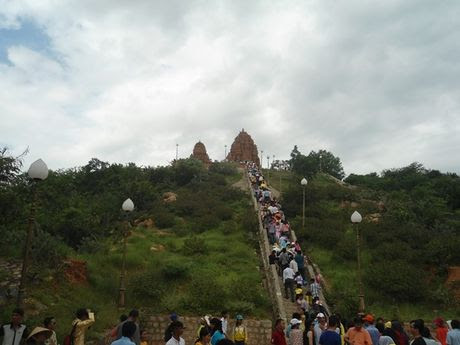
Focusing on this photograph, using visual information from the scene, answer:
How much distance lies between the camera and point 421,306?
682 inches

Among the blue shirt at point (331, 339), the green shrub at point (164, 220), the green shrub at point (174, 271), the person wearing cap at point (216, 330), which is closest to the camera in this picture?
the blue shirt at point (331, 339)

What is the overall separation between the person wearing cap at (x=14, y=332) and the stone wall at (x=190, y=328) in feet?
25.4

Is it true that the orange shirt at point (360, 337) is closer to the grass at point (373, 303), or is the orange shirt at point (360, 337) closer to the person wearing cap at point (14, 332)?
the person wearing cap at point (14, 332)

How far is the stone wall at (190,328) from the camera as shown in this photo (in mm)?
14102

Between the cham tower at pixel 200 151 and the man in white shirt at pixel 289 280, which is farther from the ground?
the cham tower at pixel 200 151

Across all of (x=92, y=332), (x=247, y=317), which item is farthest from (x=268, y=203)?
(x=92, y=332)

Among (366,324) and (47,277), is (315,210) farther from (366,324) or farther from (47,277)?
(366,324)

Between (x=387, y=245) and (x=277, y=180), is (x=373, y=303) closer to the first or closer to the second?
(x=387, y=245)

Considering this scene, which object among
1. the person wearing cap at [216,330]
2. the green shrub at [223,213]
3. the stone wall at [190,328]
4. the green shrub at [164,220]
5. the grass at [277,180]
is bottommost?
the stone wall at [190,328]

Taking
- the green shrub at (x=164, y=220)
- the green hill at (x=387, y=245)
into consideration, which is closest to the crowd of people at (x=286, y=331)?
the green hill at (x=387, y=245)

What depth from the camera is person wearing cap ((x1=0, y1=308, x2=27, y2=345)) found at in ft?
22.0

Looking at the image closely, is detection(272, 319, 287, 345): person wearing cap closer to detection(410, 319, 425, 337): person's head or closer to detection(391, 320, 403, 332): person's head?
detection(391, 320, 403, 332): person's head

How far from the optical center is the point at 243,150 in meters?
81.6

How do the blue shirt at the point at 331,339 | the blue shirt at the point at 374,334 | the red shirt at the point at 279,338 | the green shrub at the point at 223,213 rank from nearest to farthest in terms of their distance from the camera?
the blue shirt at the point at 331,339 → the blue shirt at the point at 374,334 → the red shirt at the point at 279,338 → the green shrub at the point at 223,213
